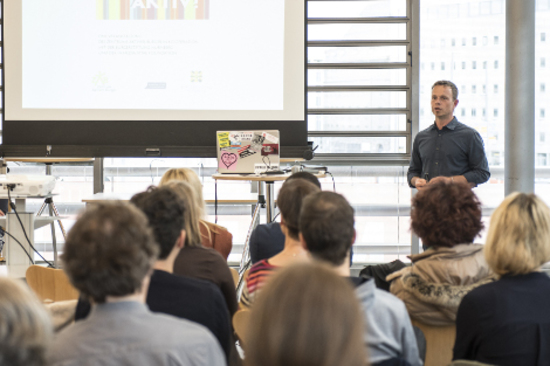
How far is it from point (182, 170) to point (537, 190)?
13.2 feet

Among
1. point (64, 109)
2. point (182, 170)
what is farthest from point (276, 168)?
point (64, 109)

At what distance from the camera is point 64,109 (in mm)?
4988

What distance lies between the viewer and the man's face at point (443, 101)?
4.12 m

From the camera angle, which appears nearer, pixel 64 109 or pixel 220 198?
pixel 220 198

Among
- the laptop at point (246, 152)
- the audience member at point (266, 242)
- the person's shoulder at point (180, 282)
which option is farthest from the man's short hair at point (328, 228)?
the laptop at point (246, 152)

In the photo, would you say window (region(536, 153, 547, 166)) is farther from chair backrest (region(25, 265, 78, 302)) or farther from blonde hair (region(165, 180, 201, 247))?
chair backrest (region(25, 265, 78, 302))

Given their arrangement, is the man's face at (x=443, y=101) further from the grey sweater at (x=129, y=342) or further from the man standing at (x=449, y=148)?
the grey sweater at (x=129, y=342)

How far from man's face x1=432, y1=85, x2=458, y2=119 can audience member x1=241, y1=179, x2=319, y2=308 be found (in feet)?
7.82

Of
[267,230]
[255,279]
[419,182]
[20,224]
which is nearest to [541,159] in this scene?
[419,182]

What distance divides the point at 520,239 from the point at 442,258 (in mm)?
368

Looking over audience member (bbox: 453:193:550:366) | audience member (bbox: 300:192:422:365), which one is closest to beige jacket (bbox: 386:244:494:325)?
audience member (bbox: 453:193:550:366)

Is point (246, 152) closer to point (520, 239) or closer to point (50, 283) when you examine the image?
point (50, 283)

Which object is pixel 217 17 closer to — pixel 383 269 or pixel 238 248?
pixel 238 248

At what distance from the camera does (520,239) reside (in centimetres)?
155
